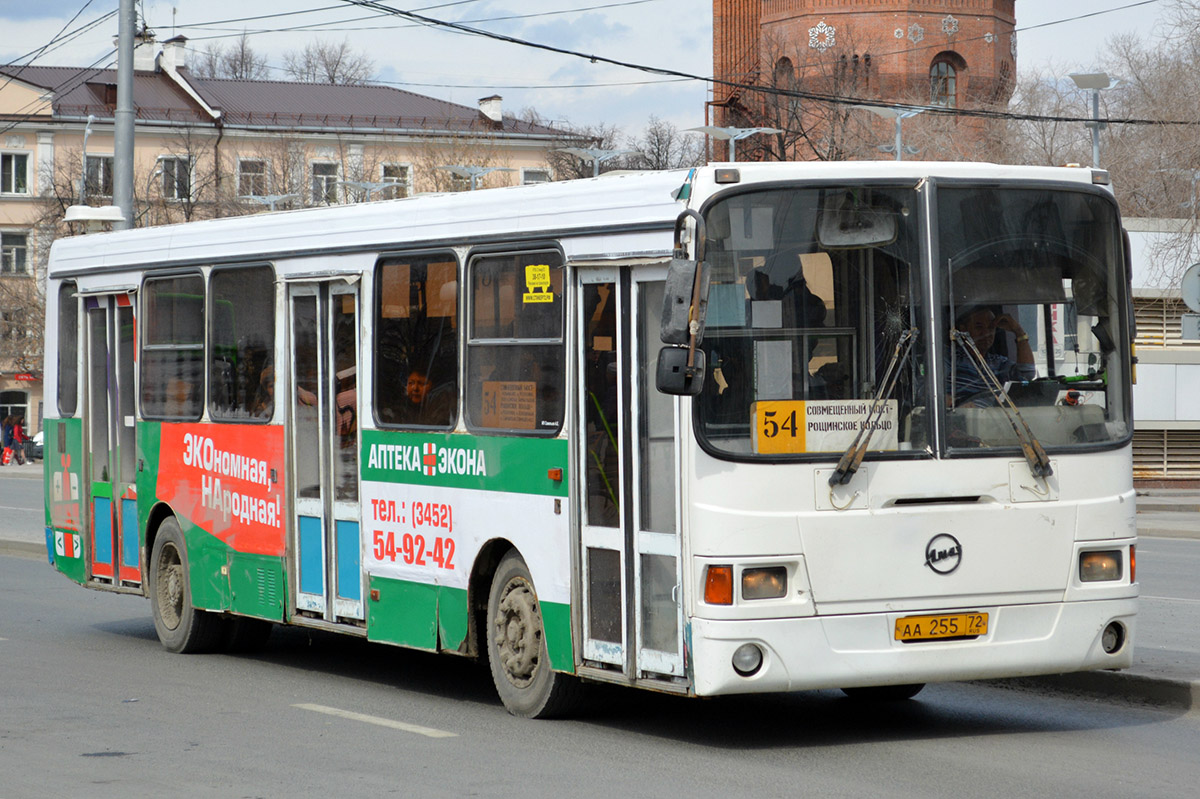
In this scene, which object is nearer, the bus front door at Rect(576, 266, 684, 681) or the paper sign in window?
the bus front door at Rect(576, 266, 684, 681)

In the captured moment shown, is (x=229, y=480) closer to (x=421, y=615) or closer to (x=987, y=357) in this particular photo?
→ (x=421, y=615)

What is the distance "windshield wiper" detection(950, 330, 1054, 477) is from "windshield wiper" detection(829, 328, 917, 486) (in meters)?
0.25

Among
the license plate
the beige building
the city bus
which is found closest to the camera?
the city bus

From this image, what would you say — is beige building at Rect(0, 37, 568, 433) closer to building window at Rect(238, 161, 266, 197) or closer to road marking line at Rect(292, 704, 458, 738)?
building window at Rect(238, 161, 266, 197)

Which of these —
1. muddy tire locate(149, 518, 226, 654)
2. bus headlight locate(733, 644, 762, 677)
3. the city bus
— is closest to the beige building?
muddy tire locate(149, 518, 226, 654)

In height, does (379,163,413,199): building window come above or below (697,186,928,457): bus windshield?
above

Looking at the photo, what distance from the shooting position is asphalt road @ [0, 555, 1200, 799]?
759cm

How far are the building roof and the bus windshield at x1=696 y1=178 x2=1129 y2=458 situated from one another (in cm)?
6641

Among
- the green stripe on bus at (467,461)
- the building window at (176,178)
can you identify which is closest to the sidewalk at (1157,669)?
the green stripe on bus at (467,461)

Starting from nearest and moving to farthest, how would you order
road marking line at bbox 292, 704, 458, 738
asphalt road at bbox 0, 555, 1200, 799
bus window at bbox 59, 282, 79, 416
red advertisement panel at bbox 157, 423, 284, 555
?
asphalt road at bbox 0, 555, 1200, 799, road marking line at bbox 292, 704, 458, 738, red advertisement panel at bbox 157, 423, 284, 555, bus window at bbox 59, 282, 79, 416

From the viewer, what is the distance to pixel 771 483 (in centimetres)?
810

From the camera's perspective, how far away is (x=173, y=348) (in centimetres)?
1278

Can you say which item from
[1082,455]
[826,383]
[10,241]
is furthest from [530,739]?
[10,241]

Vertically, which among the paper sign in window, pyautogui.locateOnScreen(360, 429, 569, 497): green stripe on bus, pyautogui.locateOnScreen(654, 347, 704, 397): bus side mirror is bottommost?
pyautogui.locateOnScreen(360, 429, 569, 497): green stripe on bus
